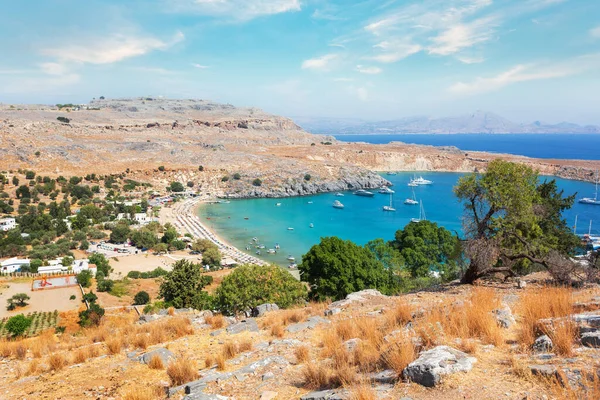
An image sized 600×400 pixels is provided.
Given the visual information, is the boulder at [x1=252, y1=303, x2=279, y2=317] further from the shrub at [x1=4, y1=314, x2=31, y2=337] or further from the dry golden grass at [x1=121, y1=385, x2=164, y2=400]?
the shrub at [x1=4, y1=314, x2=31, y2=337]

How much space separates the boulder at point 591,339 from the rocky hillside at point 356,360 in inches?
0.6

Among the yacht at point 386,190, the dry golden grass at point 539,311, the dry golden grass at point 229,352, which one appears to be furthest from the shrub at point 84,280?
the yacht at point 386,190

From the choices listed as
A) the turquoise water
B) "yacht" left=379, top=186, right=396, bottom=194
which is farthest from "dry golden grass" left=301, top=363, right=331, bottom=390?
"yacht" left=379, top=186, right=396, bottom=194

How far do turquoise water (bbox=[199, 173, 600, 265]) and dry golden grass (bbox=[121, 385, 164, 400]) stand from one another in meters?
43.9

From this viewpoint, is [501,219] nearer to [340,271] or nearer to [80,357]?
[340,271]

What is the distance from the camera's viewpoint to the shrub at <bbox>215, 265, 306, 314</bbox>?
18.6m

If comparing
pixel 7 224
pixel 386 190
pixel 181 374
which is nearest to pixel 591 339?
pixel 181 374

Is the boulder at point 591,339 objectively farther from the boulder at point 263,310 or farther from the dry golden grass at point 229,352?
the boulder at point 263,310

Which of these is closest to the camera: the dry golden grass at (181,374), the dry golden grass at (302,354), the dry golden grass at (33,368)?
the dry golden grass at (181,374)

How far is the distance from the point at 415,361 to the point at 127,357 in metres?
7.03

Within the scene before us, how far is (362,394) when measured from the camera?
464 centimetres

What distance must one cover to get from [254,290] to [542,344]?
14.8 meters

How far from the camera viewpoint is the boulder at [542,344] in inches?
223

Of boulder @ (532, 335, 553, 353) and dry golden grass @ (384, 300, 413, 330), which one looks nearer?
boulder @ (532, 335, 553, 353)
